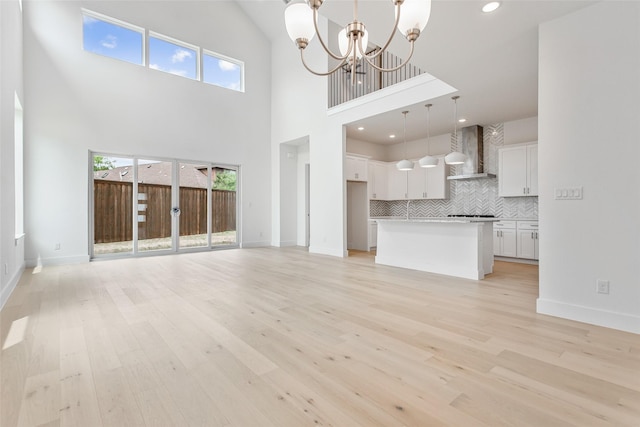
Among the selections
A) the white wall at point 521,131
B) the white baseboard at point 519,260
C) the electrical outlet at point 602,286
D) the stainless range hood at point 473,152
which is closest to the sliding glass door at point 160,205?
the stainless range hood at point 473,152

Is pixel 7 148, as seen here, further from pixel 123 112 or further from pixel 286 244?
pixel 286 244

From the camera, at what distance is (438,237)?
15.8 ft

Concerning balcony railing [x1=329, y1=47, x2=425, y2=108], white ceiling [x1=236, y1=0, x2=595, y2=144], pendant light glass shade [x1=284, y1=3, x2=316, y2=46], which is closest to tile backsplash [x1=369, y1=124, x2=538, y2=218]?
white ceiling [x1=236, y1=0, x2=595, y2=144]

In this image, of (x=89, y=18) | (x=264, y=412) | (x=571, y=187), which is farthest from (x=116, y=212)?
(x=571, y=187)

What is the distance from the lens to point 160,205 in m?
6.83

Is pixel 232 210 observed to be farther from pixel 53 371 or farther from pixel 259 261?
pixel 53 371

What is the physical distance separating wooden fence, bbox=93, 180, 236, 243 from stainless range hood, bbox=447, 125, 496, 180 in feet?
19.0

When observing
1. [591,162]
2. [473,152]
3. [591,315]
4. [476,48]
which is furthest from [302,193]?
[591,315]

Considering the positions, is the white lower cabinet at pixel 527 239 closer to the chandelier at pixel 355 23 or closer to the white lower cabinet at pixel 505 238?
the white lower cabinet at pixel 505 238

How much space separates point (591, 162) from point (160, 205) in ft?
24.2

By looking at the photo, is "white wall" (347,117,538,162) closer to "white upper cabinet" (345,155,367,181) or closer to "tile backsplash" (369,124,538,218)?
"tile backsplash" (369,124,538,218)

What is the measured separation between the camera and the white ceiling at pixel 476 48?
273 centimetres

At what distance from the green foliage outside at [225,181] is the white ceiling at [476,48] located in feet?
13.1

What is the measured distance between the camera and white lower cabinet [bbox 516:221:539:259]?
5648 millimetres
